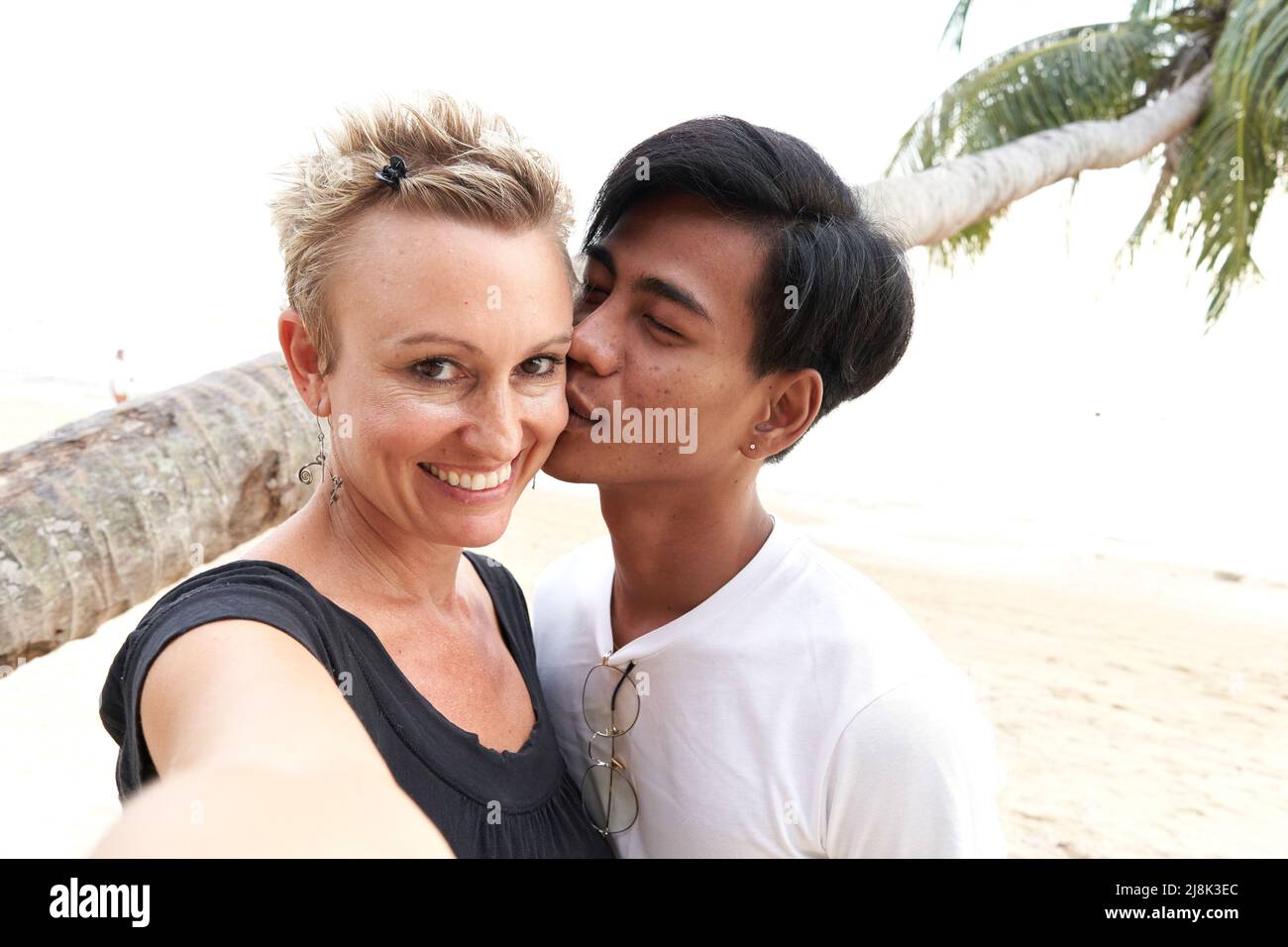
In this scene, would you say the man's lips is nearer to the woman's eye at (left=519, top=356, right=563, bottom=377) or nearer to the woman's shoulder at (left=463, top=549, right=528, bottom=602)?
the woman's eye at (left=519, top=356, right=563, bottom=377)

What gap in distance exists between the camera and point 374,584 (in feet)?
6.46

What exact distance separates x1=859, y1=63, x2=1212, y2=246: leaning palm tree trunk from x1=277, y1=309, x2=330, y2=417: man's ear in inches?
109

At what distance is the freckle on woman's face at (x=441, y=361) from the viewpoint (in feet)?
5.83

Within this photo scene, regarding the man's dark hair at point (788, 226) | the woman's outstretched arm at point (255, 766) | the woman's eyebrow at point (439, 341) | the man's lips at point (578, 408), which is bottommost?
the woman's outstretched arm at point (255, 766)

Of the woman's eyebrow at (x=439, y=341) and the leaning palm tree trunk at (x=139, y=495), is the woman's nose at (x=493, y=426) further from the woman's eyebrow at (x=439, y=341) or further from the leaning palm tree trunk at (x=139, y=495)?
the leaning palm tree trunk at (x=139, y=495)

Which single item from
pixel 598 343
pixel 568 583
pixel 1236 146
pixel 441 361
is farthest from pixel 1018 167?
pixel 441 361

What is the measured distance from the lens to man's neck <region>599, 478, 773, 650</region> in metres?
2.40

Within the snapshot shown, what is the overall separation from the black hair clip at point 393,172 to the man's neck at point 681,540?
0.91m

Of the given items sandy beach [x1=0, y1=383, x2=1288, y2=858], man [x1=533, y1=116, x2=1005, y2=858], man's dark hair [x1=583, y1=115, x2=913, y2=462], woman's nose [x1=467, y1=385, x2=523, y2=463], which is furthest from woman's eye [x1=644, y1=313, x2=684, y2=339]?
sandy beach [x1=0, y1=383, x2=1288, y2=858]

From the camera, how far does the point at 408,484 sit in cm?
192

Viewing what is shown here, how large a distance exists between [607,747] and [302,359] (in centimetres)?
104

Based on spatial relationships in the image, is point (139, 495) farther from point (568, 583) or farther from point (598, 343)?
point (598, 343)

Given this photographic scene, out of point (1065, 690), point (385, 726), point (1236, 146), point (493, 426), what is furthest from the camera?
point (1236, 146)

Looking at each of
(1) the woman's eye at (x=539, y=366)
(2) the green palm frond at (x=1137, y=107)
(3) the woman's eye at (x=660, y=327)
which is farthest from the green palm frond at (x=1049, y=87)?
(1) the woman's eye at (x=539, y=366)
